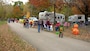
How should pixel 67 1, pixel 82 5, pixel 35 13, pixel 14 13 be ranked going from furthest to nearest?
1. pixel 14 13
2. pixel 35 13
3. pixel 82 5
4. pixel 67 1

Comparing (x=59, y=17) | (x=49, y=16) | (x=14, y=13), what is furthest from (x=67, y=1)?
(x=14, y=13)

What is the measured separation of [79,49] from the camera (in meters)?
14.4

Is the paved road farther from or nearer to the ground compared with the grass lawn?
nearer to the ground

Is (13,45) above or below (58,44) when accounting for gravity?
above

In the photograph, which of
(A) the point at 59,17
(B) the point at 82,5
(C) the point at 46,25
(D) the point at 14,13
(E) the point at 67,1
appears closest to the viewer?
(C) the point at 46,25

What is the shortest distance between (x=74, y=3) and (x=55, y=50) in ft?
89.2

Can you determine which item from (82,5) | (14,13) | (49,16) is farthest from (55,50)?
(14,13)

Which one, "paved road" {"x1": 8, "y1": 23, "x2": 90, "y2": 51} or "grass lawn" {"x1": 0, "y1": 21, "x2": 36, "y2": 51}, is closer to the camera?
"grass lawn" {"x1": 0, "y1": 21, "x2": 36, "y2": 51}

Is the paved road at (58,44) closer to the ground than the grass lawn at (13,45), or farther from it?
closer to the ground

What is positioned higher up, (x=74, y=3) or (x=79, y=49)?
(x=74, y=3)

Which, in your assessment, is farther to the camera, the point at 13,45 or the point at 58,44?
the point at 58,44

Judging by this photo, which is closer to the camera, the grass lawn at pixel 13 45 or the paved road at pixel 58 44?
the grass lawn at pixel 13 45

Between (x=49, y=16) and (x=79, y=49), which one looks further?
(x=49, y=16)

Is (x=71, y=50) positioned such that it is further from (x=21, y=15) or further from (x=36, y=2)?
(x=21, y=15)
